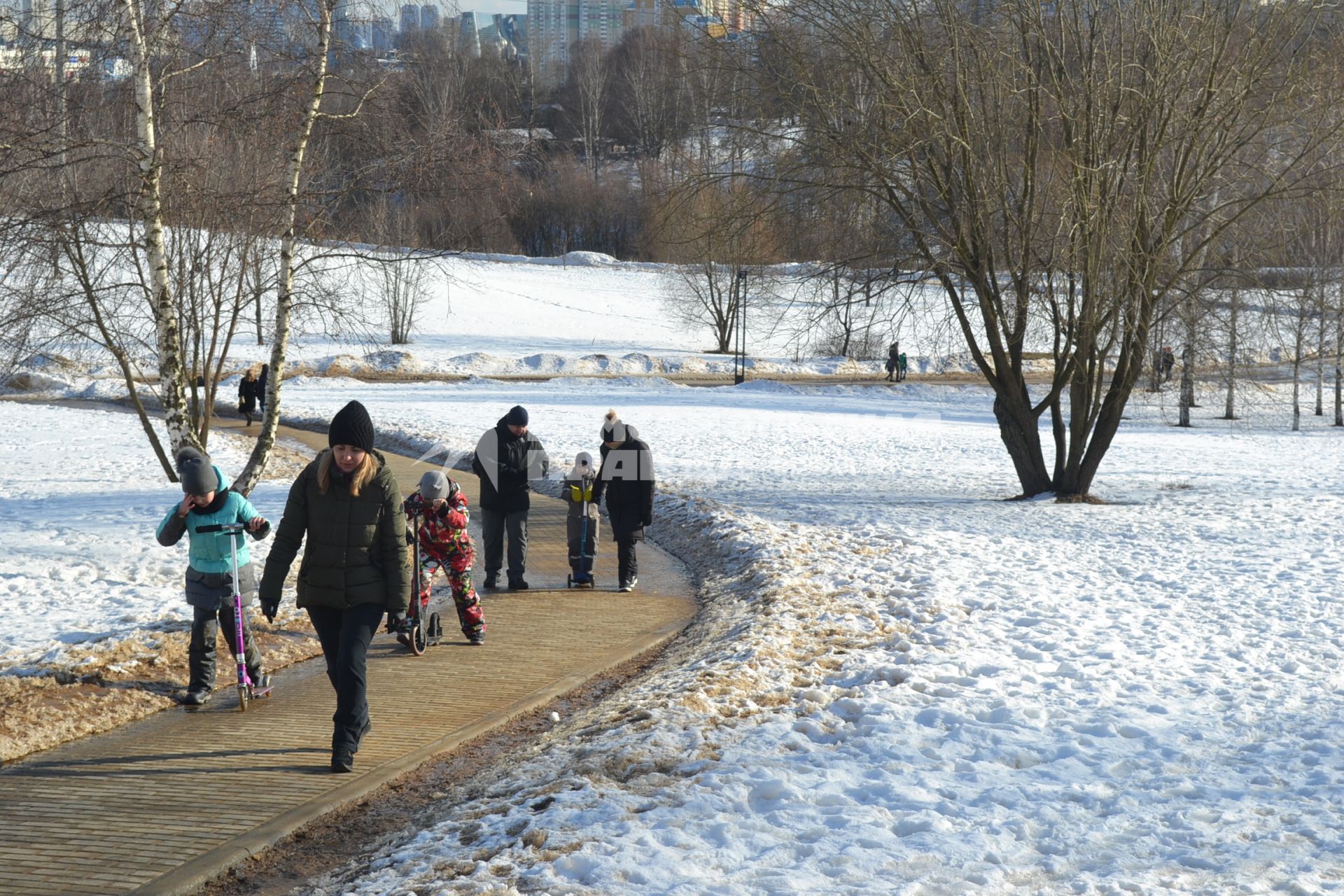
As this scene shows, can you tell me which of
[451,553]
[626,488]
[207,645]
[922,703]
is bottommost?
[922,703]

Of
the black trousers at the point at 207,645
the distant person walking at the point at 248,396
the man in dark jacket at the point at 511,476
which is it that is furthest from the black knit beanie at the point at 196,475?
the distant person walking at the point at 248,396

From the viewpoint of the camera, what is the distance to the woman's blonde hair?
20.5 feet

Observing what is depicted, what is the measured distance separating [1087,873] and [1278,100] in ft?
44.9

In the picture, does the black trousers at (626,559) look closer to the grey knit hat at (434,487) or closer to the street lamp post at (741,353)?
the grey knit hat at (434,487)

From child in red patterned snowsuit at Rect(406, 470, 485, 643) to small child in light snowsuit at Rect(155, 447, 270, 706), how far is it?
1636mm

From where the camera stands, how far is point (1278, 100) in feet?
50.5

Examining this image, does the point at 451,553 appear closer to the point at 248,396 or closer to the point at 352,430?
the point at 352,430

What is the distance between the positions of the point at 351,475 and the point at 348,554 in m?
0.42

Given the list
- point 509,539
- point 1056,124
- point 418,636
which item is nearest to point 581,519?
point 509,539

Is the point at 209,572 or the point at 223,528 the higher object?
the point at 223,528

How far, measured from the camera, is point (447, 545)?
9250mm

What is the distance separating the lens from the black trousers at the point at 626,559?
446 inches

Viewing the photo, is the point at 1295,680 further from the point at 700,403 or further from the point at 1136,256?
the point at 700,403

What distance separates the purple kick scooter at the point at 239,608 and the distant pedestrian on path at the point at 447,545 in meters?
1.59
